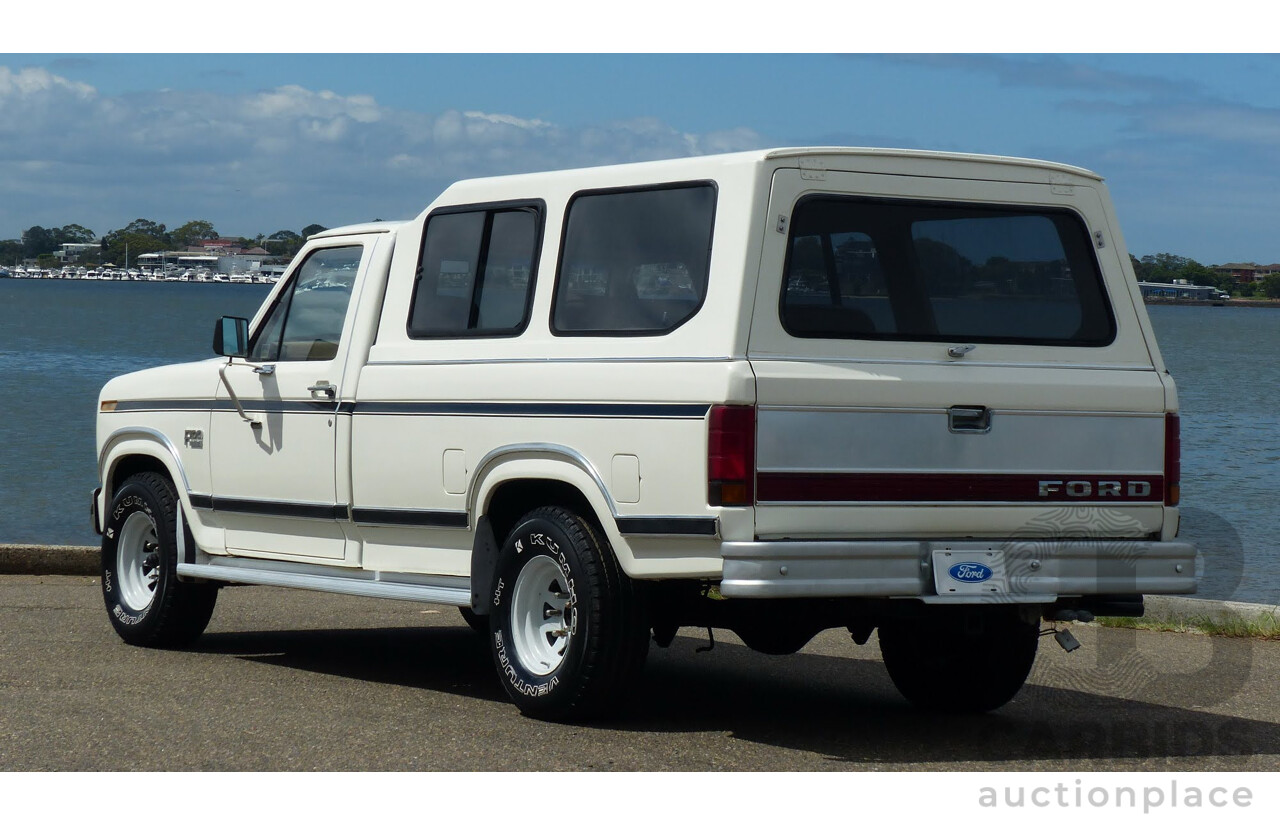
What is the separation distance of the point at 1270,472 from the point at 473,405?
27.3 metres

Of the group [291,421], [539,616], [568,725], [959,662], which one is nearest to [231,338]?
[291,421]

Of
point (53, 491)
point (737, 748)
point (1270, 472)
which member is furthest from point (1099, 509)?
point (1270, 472)

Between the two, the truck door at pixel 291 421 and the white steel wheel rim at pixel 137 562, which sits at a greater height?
the truck door at pixel 291 421

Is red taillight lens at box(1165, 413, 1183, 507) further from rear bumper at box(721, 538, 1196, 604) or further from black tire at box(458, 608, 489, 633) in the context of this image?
black tire at box(458, 608, 489, 633)

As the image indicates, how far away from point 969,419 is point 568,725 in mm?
2026

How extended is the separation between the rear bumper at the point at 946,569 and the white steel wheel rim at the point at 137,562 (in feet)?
14.6

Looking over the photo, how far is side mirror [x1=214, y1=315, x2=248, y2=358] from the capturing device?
884 cm

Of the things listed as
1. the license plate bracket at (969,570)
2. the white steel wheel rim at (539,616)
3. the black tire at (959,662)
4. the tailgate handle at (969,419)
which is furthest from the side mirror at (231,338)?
the license plate bracket at (969,570)

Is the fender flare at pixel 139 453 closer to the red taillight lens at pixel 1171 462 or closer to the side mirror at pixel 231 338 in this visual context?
the side mirror at pixel 231 338

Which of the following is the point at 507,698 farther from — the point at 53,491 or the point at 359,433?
the point at 53,491

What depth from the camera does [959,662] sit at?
7.91m

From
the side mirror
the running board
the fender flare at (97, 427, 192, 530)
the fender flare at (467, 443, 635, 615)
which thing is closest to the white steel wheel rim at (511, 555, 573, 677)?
the fender flare at (467, 443, 635, 615)

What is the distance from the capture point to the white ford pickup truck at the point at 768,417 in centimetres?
644

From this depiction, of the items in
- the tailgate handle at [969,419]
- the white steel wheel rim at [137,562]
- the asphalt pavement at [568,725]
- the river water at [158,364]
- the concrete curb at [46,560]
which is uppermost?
the tailgate handle at [969,419]
